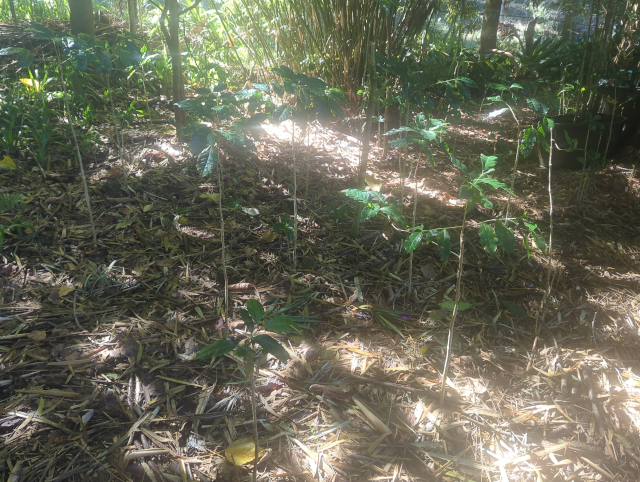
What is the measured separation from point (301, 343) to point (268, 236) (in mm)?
686

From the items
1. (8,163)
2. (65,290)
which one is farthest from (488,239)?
(8,163)

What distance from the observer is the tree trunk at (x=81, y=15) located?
3449mm

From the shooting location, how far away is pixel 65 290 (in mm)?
1637

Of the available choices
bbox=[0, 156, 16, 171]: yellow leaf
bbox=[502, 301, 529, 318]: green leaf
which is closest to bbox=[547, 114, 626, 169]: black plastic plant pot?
bbox=[502, 301, 529, 318]: green leaf

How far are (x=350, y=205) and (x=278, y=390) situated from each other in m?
1.29

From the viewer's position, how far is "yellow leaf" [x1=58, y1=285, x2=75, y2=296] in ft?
5.33

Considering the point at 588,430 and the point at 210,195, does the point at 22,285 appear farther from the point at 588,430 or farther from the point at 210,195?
the point at 588,430

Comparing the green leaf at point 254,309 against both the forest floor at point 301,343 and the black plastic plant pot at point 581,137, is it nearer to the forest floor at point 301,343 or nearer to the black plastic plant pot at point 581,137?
the forest floor at point 301,343

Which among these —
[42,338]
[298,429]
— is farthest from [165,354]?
[298,429]

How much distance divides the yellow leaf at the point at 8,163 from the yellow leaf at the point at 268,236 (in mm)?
1483

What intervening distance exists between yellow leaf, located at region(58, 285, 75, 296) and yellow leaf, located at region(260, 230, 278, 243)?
2.81 feet

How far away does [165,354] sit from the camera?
146 centimetres

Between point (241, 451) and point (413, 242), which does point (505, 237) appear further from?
point (241, 451)

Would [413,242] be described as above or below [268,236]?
above
